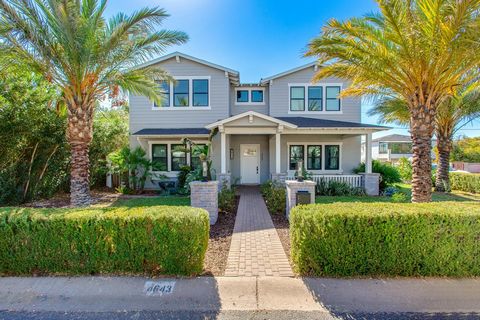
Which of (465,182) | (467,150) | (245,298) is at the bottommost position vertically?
(245,298)

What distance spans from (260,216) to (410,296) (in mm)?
5099

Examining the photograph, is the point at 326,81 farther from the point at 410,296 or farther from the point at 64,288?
the point at 64,288

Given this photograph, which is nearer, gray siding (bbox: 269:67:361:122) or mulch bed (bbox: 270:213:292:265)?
mulch bed (bbox: 270:213:292:265)

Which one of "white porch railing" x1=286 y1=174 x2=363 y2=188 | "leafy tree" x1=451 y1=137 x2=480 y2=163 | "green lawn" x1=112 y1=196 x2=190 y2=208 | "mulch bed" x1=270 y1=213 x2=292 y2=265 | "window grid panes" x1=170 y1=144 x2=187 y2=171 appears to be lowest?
"mulch bed" x1=270 y1=213 x2=292 y2=265

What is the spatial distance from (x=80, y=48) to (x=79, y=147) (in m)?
2.91

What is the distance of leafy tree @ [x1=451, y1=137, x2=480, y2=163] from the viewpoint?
31.0m

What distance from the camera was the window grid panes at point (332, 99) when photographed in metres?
14.7

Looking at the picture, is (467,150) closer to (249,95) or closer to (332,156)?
(332,156)

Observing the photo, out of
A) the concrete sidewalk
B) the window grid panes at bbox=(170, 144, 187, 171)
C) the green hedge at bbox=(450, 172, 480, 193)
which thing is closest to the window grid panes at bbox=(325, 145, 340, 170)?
the green hedge at bbox=(450, 172, 480, 193)

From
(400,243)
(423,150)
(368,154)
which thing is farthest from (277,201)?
(368,154)

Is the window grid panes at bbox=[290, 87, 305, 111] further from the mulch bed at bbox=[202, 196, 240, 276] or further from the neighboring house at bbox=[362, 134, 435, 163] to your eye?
the neighboring house at bbox=[362, 134, 435, 163]

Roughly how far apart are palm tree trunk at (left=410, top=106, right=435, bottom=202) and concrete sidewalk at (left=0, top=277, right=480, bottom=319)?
133 inches

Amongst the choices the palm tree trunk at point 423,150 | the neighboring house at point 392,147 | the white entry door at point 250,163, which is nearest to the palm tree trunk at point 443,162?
the palm tree trunk at point 423,150

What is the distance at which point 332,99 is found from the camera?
14.7 metres
